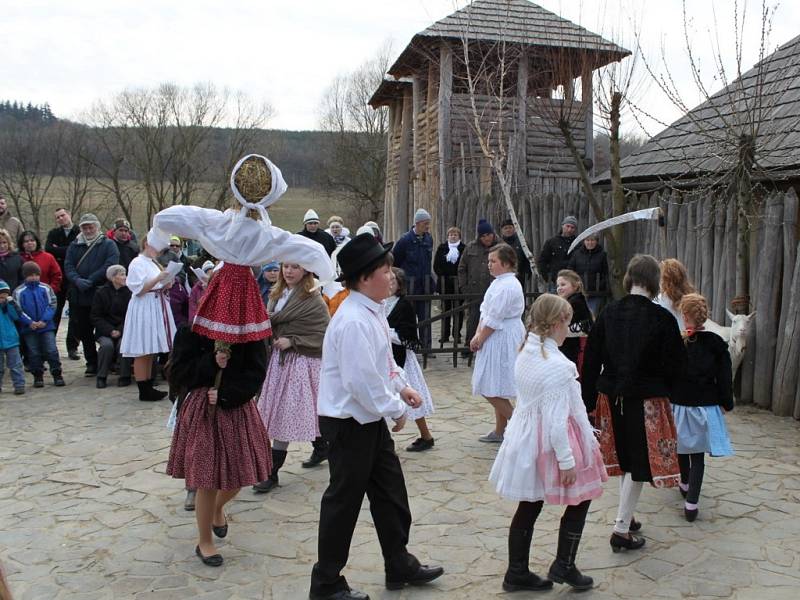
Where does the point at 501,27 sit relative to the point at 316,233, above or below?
above

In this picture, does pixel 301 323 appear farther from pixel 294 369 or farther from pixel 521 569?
pixel 521 569

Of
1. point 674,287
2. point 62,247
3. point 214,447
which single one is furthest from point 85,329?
point 674,287

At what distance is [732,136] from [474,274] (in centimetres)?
396

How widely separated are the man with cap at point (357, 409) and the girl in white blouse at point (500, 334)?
8.15ft

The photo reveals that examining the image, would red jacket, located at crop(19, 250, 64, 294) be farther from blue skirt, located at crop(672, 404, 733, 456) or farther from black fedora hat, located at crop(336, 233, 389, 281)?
blue skirt, located at crop(672, 404, 733, 456)

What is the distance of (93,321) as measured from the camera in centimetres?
955

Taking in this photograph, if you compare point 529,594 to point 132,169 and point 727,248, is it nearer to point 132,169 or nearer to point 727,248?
point 727,248

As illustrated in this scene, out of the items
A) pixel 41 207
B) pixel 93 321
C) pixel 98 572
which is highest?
pixel 41 207

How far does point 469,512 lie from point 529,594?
124 centimetres

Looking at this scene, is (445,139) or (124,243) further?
(445,139)

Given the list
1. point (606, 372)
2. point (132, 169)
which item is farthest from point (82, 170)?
point (606, 372)

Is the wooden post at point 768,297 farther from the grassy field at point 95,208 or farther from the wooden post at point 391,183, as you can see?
the grassy field at point 95,208

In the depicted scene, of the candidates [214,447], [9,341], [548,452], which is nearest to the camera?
[548,452]

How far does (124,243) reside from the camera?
1043 centimetres
